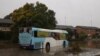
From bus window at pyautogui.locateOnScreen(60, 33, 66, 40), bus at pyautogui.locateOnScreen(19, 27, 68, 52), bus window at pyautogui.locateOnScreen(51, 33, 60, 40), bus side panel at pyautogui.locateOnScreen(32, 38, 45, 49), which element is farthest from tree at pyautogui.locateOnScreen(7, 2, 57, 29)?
bus side panel at pyautogui.locateOnScreen(32, 38, 45, 49)

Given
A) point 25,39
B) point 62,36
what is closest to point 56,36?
point 62,36

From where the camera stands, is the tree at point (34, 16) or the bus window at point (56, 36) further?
the tree at point (34, 16)

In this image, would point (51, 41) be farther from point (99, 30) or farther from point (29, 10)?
point (99, 30)

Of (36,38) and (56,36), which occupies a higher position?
(36,38)

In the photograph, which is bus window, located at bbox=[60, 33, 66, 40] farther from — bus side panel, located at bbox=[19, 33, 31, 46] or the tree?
the tree

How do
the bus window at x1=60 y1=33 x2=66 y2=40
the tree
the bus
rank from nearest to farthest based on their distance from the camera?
the bus → the bus window at x1=60 y1=33 x2=66 y2=40 → the tree

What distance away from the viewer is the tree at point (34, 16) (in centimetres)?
4381

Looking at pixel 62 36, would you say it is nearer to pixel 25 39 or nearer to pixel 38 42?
pixel 38 42

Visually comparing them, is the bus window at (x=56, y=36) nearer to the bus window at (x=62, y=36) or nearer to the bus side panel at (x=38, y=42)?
the bus window at (x=62, y=36)

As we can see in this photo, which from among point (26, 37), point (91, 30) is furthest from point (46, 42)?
point (91, 30)

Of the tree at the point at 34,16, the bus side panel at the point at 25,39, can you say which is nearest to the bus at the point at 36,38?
the bus side panel at the point at 25,39

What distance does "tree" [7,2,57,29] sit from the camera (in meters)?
43.8

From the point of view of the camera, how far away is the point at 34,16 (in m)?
43.8

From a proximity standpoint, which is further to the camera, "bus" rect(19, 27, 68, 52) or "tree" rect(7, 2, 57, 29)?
"tree" rect(7, 2, 57, 29)
